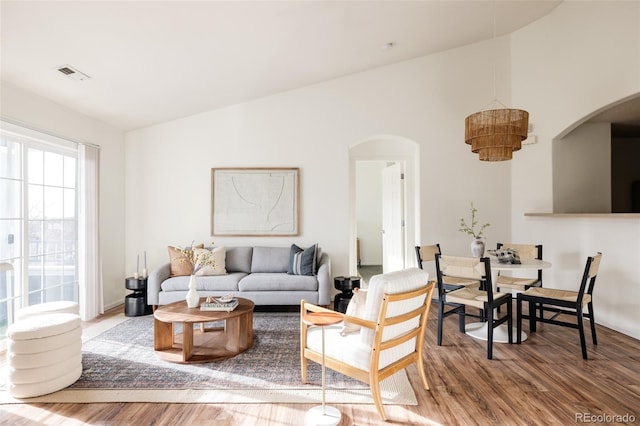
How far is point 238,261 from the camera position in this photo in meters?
4.83

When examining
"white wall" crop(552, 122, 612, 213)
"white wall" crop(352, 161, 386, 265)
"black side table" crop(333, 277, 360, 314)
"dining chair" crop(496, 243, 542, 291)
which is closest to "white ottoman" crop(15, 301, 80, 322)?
"black side table" crop(333, 277, 360, 314)

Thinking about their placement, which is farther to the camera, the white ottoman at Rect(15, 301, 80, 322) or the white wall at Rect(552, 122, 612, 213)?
the white wall at Rect(552, 122, 612, 213)

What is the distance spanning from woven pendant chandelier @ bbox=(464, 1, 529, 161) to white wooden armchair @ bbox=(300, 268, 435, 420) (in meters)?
1.83

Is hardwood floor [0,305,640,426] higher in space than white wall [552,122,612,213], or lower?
lower

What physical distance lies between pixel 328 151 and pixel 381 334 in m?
3.51

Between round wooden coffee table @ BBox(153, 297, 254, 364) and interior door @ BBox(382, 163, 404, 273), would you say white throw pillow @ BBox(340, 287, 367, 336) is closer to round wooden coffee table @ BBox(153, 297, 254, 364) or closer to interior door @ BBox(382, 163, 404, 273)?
round wooden coffee table @ BBox(153, 297, 254, 364)

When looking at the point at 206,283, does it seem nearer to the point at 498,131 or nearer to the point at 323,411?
the point at 323,411

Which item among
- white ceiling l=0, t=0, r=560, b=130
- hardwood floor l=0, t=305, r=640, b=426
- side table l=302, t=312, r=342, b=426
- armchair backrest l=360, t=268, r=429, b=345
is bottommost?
hardwood floor l=0, t=305, r=640, b=426

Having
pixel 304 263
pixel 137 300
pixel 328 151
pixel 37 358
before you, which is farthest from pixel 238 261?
pixel 37 358

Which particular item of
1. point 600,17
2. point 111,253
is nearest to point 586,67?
point 600,17

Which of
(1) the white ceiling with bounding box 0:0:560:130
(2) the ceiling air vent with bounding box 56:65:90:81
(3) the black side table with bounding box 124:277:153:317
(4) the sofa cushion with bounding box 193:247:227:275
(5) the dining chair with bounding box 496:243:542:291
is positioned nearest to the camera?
(1) the white ceiling with bounding box 0:0:560:130

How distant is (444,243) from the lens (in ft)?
16.8

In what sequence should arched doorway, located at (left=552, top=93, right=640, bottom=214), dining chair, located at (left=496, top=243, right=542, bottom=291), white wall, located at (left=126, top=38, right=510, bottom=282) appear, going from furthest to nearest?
1. white wall, located at (left=126, top=38, right=510, bottom=282)
2. arched doorway, located at (left=552, top=93, right=640, bottom=214)
3. dining chair, located at (left=496, top=243, right=542, bottom=291)

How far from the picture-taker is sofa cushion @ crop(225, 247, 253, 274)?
4820 mm
